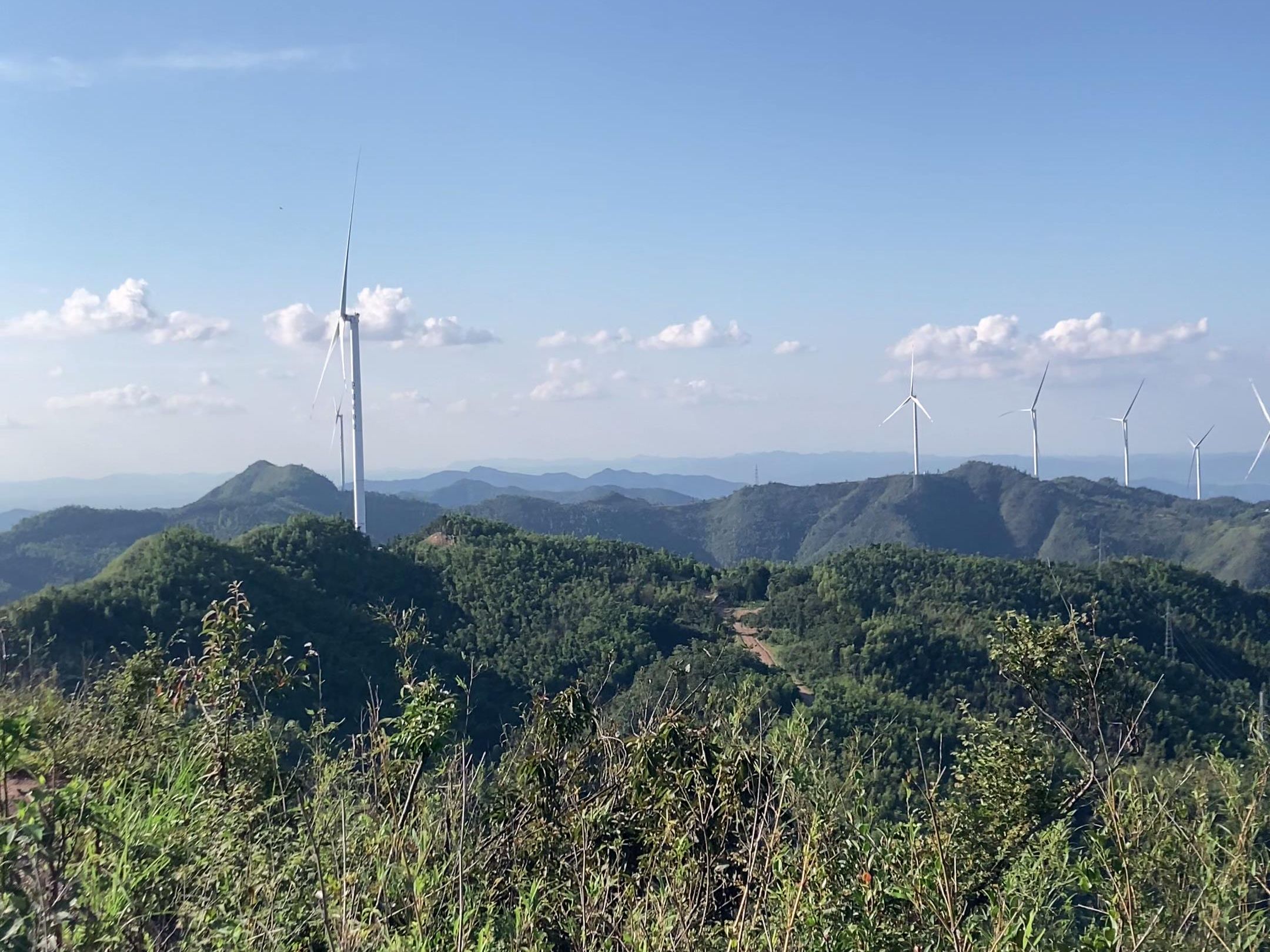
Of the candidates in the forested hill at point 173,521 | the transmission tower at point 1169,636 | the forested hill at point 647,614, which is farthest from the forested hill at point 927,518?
→ the transmission tower at point 1169,636

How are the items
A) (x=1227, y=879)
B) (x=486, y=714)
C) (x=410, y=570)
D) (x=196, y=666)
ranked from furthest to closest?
(x=410, y=570) → (x=486, y=714) → (x=196, y=666) → (x=1227, y=879)

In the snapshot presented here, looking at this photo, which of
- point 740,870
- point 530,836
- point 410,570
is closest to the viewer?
point 740,870

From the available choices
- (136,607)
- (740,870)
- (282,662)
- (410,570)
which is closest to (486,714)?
(136,607)

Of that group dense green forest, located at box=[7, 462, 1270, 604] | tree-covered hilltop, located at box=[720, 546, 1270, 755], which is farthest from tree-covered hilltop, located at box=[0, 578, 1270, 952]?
dense green forest, located at box=[7, 462, 1270, 604]

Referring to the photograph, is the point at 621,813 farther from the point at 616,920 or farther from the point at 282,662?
the point at 282,662

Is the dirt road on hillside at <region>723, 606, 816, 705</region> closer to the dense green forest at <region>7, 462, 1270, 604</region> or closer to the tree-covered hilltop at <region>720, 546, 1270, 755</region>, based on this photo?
the tree-covered hilltop at <region>720, 546, 1270, 755</region>

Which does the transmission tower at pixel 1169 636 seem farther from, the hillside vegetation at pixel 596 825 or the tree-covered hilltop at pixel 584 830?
the tree-covered hilltop at pixel 584 830

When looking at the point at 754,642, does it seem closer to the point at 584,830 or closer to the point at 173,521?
the point at 584,830
